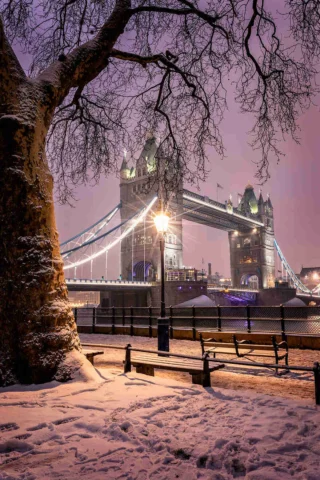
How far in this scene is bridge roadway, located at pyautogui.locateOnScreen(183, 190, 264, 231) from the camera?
59434 millimetres

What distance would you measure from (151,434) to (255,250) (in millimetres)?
78805

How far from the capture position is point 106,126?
8734 millimetres

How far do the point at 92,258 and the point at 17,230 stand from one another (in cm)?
4528

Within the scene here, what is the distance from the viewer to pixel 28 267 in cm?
411

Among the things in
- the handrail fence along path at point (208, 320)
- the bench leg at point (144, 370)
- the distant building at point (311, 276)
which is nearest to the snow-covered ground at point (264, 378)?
the bench leg at point (144, 370)

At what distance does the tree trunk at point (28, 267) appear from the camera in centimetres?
Result: 394

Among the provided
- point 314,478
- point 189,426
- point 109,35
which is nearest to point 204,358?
point 189,426

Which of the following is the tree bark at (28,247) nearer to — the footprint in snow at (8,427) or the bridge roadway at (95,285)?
the footprint in snow at (8,427)

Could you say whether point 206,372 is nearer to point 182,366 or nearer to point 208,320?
point 182,366

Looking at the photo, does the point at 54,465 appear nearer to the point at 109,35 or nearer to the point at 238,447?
the point at 238,447

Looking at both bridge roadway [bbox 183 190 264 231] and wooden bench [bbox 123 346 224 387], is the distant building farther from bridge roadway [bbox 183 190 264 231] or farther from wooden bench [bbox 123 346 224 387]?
wooden bench [bbox 123 346 224 387]

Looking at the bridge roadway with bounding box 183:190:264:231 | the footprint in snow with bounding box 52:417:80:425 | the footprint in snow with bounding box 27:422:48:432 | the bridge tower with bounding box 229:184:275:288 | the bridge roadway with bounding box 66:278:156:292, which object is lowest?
the footprint in snow with bounding box 52:417:80:425

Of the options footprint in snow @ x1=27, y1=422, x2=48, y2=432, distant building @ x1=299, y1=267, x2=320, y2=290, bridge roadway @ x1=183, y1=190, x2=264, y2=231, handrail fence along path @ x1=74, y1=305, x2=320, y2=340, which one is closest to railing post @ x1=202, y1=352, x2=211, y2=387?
footprint in snow @ x1=27, y1=422, x2=48, y2=432

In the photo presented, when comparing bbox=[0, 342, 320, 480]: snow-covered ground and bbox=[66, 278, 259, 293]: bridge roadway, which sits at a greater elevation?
bbox=[66, 278, 259, 293]: bridge roadway
